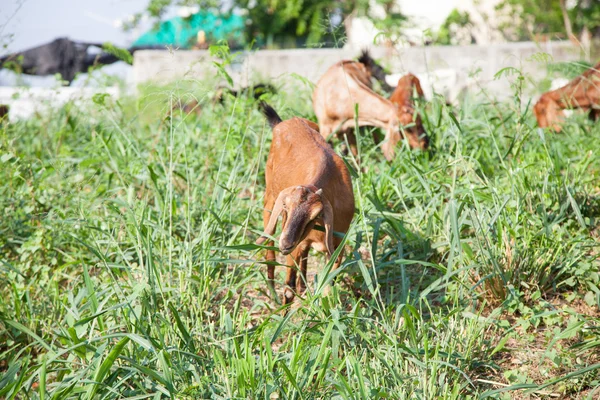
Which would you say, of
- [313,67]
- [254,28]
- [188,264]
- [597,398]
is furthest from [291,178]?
[254,28]

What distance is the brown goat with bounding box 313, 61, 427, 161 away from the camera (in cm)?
527

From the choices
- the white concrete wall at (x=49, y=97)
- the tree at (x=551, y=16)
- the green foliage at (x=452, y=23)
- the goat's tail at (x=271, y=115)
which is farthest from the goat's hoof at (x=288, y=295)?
the tree at (x=551, y=16)

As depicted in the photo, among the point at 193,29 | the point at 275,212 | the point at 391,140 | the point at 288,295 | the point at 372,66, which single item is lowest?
the point at 288,295

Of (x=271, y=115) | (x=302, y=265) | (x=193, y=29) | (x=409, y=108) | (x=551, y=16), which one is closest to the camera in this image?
(x=302, y=265)

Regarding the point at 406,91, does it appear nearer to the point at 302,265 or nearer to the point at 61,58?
the point at 302,265

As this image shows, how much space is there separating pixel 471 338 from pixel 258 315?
129 centimetres

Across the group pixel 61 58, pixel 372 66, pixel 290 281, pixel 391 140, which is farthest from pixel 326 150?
pixel 61 58

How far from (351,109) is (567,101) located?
6.33ft

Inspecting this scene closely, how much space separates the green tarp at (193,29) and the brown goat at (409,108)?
11504mm

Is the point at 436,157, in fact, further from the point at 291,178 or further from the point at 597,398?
the point at 597,398

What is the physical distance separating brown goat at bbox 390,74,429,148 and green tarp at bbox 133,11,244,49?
37.7ft

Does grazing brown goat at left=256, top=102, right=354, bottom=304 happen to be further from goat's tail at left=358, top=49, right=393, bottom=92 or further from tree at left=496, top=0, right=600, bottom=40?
tree at left=496, top=0, right=600, bottom=40

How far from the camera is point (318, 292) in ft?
10.3

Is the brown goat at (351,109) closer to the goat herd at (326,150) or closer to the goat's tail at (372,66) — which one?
the goat herd at (326,150)
